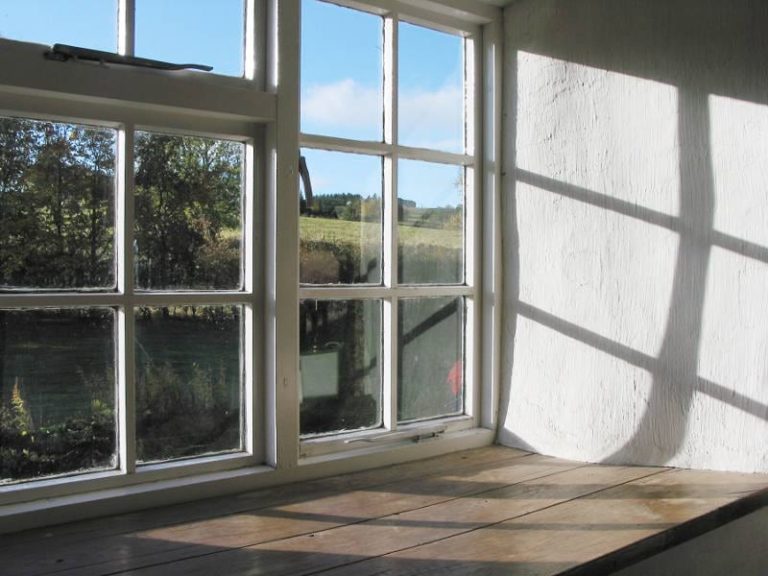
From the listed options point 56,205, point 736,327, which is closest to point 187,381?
point 56,205

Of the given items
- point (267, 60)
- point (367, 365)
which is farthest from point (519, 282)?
point (267, 60)

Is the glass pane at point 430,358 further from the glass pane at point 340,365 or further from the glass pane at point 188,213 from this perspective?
the glass pane at point 188,213

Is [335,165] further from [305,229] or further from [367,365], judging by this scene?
[367,365]

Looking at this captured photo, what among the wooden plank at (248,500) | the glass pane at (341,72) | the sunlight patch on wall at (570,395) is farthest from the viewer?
the sunlight patch on wall at (570,395)

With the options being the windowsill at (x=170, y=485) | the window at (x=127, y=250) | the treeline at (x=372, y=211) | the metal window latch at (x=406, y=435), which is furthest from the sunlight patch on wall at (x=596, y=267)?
the window at (x=127, y=250)

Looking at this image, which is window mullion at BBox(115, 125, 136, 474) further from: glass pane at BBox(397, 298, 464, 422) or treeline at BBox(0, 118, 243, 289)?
glass pane at BBox(397, 298, 464, 422)

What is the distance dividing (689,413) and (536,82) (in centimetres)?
101

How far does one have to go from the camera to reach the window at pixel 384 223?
6.31 feet

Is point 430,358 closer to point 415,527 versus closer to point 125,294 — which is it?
point 415,527

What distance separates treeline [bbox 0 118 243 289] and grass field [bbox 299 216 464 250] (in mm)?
197

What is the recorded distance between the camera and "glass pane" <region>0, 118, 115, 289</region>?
1.50 meters

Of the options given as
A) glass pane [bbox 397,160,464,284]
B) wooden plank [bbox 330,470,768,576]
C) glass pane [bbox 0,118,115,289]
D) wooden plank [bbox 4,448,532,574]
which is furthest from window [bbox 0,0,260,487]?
wooden plank [bbox 330,470,768,576]

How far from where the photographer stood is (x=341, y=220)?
77.7 inches

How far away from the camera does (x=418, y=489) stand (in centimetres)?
183
